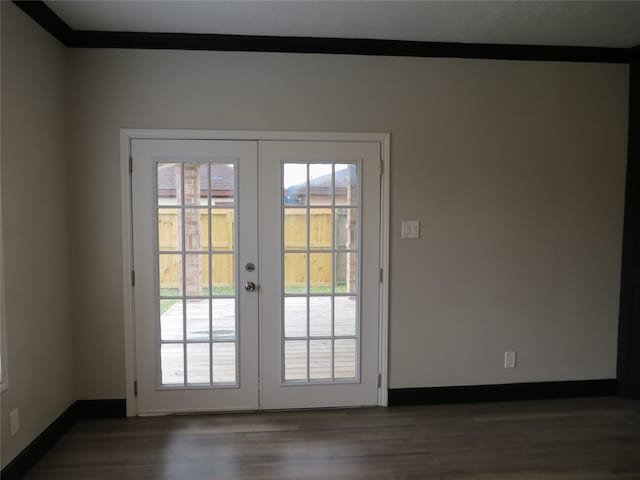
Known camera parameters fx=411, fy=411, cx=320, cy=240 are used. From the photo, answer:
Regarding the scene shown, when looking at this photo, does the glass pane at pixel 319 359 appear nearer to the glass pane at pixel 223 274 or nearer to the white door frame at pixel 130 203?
the white door frame at pixel 130 203

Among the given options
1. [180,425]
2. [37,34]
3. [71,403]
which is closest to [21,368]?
[71,403]

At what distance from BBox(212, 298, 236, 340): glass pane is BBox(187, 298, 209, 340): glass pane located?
6 centimetres

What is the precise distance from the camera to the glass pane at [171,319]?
2942 mm

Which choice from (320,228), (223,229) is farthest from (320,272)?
(223,229)

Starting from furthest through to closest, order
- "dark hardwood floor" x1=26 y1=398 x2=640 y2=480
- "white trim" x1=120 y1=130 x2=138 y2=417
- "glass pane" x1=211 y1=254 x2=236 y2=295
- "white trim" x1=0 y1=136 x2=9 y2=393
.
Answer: "glass pane" x1=211 y1=254 x2=236 y2=295, "white trim" x1=120 y1=130 x2=138 y2=417, "dark hardwood floor" x1=26 y1=398 x2=640 y2=480, "white trim" x1=0 y1=136 x2=9 y2=393

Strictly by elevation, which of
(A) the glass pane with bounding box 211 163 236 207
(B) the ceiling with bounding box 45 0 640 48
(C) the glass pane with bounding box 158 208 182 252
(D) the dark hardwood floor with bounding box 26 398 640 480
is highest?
(B) the ceiling with bounding box 45 0 640 48

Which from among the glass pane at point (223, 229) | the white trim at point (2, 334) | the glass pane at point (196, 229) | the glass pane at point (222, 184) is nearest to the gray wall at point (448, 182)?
the glass pane at point (222, 184)

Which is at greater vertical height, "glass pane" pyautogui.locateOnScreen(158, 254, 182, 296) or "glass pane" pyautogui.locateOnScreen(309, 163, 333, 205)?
"glass pane" pyautogui.locateOnScreen(309, 163, 333, 205)

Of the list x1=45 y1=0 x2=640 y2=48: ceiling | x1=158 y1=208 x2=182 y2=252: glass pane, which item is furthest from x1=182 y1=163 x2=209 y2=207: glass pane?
x1=45 y1=0 x2=640 y2=48: ceiling

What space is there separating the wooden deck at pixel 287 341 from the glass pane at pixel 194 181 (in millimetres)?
728

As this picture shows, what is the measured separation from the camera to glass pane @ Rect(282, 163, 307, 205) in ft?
9.68

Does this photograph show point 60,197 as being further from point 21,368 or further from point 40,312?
point 21,368

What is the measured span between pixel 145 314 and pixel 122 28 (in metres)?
1.92

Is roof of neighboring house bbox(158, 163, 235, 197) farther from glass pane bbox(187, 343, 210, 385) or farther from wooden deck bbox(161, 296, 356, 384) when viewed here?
glass pane bbox(187, 343, 210, 385)
